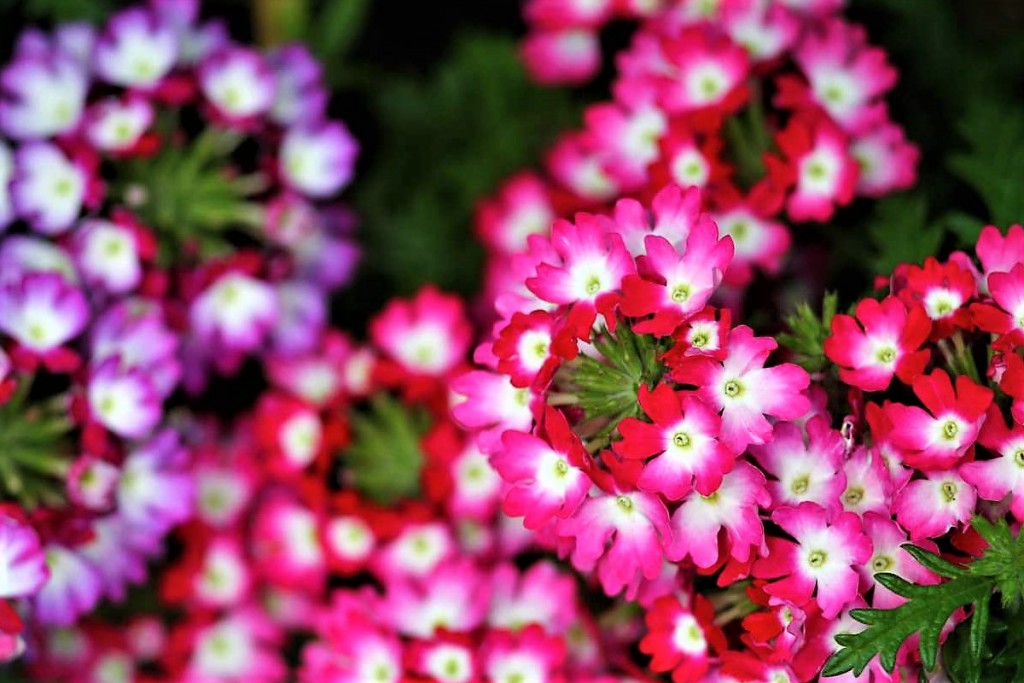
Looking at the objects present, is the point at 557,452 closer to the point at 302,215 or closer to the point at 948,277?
the point at 948,277

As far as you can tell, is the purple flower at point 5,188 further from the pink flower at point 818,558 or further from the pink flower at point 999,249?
the pink flower at point 999,249

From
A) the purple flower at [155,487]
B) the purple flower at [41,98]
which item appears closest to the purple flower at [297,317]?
the purple flower at [155,487]

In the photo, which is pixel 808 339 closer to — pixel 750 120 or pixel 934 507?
pixel 934 507

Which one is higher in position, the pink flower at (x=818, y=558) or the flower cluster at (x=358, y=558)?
the pink flower at (x=818, y=558)

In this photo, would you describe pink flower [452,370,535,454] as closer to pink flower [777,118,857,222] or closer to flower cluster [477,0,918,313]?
flower cluster [477,0,918,313]

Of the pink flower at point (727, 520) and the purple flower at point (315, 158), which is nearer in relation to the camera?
the pink flower at point (727, 520)

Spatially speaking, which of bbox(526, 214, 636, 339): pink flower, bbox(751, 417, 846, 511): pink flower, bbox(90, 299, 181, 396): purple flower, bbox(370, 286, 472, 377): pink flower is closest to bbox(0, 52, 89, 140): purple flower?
bbox(90, 299, 181, 396): purple flower

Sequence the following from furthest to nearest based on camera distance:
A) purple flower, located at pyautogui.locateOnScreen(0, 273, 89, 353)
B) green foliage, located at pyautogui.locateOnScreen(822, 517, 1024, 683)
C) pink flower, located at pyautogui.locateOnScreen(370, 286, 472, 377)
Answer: pink flower, located at pyautogui.locateOnScreen(370, 286, 472, 377) → purple flower, located at pyautogui.locateOnScreen(0, 273, 89, 353) → green foliage, located at pyautogui.locateOnScreen(822, 517, 1024, 683)
